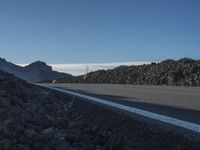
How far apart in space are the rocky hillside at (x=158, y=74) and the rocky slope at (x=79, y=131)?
14.7 m

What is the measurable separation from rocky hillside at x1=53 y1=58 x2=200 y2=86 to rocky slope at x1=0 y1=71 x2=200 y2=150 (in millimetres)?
14703

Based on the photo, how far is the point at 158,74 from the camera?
33.5 metres

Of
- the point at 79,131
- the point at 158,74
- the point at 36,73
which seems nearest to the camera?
the point at 79,131

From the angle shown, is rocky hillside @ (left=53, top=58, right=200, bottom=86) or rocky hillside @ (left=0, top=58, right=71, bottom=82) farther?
rocky hillside @ (left=0, top=58, right=71, bottom=82)

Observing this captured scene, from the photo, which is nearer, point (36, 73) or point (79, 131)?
point (79, 131)

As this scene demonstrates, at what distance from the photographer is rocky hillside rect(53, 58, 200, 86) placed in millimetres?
29641

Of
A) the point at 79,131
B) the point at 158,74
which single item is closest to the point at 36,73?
the point at 158,74

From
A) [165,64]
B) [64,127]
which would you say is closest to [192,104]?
[64,127]

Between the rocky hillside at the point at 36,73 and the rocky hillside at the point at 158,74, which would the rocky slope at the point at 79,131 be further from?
the rocky hillside at the point at 36,73

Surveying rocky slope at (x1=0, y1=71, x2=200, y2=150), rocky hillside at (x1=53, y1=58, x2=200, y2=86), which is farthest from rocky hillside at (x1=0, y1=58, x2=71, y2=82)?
rocky slope at (x1=0, y1=71, x2=200, y2=150)

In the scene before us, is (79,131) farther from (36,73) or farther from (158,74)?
(36,73)

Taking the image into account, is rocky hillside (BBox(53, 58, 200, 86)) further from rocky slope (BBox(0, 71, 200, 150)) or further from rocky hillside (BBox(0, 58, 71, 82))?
rocky hillside (BBox(0, 58, 71, 82))

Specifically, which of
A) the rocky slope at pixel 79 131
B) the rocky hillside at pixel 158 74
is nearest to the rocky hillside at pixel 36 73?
the rocky hillside at pixel 158 74

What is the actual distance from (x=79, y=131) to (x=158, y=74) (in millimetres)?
22130
